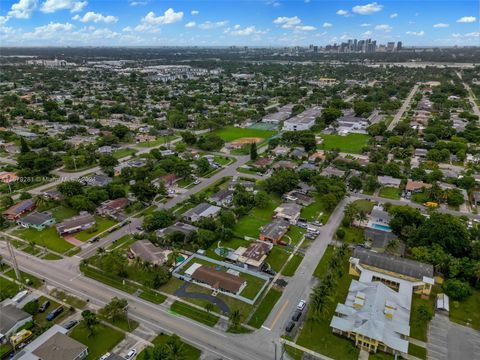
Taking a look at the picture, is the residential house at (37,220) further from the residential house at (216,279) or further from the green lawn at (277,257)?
the green lawn at (277,257)

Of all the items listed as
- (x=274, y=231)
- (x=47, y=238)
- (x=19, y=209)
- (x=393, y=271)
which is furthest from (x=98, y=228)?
(x=393, y=271)

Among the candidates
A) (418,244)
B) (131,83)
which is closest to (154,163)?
(418,244)

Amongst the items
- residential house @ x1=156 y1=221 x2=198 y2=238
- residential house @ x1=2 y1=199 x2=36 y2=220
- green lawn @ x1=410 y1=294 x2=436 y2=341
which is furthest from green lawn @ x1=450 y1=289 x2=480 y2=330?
residential house @ x1=2 y1=199 x2=36 y2=220

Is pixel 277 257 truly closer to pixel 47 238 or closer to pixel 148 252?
pixel 148 252

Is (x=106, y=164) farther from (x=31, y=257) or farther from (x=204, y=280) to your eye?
(x=204, y=280)

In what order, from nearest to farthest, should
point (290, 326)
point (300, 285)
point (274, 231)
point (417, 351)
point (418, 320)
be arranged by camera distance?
point (417, 351) → point (290, 326) → point (418, 320) → point (300, 285) → point (274, 231)

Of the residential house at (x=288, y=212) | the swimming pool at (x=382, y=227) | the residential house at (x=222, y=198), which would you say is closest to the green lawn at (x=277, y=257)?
the residential house at (x=288, y=212)

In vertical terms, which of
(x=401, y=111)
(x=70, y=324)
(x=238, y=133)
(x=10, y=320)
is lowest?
(x=70, y=324)
